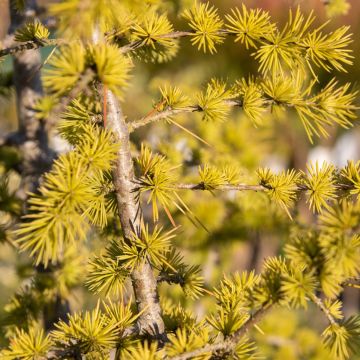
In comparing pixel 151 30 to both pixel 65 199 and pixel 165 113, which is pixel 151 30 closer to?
pixel 165 113

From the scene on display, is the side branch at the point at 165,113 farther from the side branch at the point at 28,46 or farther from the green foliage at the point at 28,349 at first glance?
the green foliage at the point at 28,349

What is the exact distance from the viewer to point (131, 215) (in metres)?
0.63

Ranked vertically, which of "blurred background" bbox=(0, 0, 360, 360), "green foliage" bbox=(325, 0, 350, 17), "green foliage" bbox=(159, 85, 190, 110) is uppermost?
"green foliage" bbox=(325, 0, 350, 17)

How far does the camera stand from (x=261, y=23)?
61cm

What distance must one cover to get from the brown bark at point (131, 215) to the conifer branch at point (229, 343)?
0.10 meters

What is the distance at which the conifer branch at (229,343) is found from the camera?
50cm

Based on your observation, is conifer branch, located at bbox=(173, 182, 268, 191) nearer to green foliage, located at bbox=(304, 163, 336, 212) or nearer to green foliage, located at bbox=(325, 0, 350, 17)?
green foliage, located at bbox=(304, 163, 336, 212)

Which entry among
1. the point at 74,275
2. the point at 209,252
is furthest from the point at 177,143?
the point at 209,252

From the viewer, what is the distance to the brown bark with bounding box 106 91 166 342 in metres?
0.61

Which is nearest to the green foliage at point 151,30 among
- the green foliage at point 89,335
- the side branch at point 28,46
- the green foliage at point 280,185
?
the side branch at point 28,46

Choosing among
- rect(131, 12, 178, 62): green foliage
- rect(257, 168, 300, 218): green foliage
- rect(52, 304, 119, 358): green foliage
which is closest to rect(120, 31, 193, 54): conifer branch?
rect(131, 12, 178, 62): green foliage

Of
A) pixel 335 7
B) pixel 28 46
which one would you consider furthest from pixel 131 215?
pixel 335 7

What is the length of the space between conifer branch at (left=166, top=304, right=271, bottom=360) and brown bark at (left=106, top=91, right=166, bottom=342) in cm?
10

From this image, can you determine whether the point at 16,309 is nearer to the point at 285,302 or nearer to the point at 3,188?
the point at 3,188
